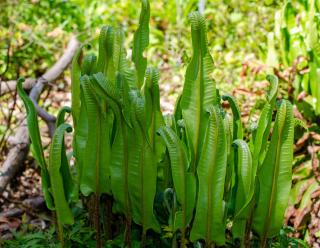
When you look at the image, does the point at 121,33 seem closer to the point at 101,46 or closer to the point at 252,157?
the point at 101,46

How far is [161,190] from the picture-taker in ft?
6.10

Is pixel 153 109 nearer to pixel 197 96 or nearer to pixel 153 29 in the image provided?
pixel 197 96

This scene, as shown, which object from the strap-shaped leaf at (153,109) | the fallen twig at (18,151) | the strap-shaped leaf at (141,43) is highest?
the strap-shaped leaf at (141,43)

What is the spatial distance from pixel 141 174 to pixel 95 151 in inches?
6.7

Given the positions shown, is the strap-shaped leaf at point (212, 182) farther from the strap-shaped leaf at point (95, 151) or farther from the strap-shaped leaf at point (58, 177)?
the strap-shaped leaf at point (58, 177)

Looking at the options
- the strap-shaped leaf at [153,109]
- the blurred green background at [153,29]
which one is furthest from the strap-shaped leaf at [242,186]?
the blurred green background at [153,29]

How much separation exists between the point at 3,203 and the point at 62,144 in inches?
53.1

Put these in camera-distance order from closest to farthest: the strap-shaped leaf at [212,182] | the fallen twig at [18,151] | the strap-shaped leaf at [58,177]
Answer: the strap-shaped leaf at [212,182] → the strap-shaped leaf at [58,177] → the fallen twig at [18,151]

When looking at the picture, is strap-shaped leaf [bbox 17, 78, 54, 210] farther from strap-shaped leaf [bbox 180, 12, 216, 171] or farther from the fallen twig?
the fallen twig

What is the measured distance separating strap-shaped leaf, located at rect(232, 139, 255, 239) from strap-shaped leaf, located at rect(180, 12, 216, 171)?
0.40 ft

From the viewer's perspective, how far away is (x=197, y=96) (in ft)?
5.59

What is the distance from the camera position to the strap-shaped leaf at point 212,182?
5.17 ft

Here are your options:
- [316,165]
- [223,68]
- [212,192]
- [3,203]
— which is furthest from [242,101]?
[212,192]

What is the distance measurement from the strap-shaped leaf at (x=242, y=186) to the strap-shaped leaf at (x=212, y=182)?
0.06m
